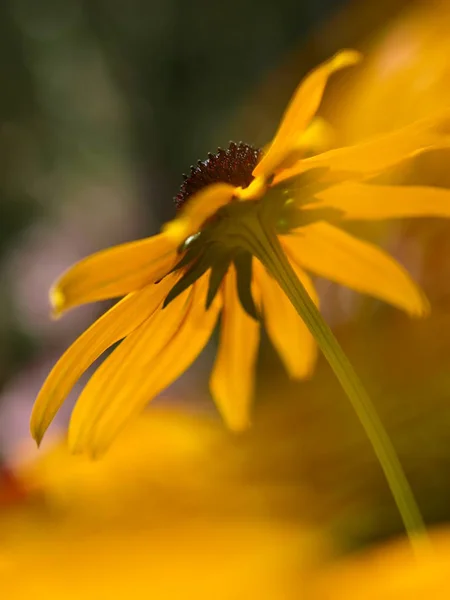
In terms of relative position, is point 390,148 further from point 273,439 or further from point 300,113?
point 273,439

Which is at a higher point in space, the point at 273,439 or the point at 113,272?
the point at 273,439

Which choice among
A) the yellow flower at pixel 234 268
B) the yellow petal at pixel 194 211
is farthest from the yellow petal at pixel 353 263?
the yellow petal at pixel 194 211

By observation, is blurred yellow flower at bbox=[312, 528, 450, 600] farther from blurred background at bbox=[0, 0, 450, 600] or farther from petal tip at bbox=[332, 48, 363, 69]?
petal tip at bbox=[332, 48, 363, 69]

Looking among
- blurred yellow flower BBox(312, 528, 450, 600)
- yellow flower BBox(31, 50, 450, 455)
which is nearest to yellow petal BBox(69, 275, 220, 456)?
yellow flower BBox(31, 50, 450, 455)

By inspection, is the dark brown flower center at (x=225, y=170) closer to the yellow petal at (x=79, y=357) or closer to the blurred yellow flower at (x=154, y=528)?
the yellow petal at (x=79, y=357)

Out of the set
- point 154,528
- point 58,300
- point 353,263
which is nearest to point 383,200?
point 353,263

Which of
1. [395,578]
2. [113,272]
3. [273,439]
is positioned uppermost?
[273,439]

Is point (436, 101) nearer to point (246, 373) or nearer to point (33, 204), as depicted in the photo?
point (246, 373)
